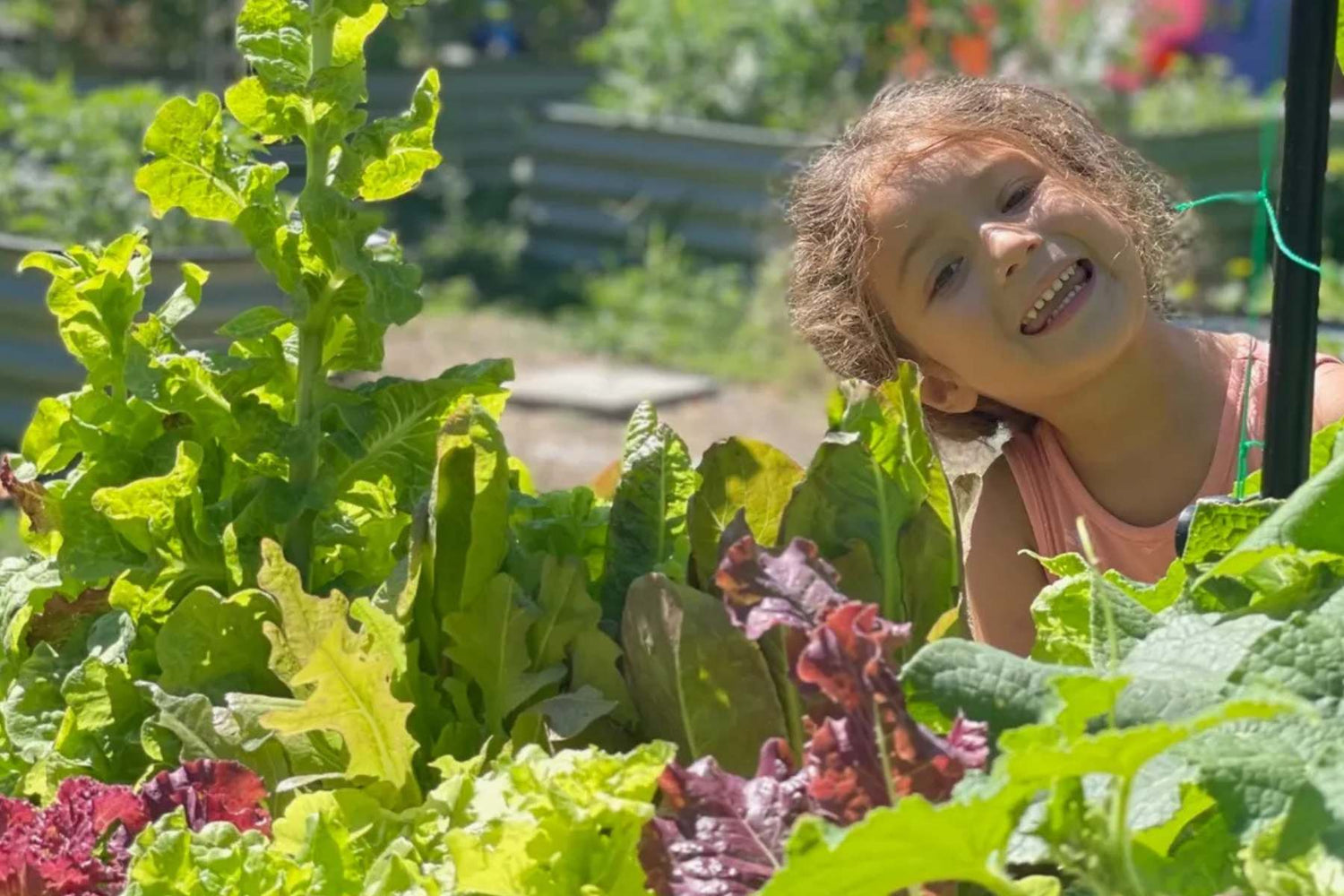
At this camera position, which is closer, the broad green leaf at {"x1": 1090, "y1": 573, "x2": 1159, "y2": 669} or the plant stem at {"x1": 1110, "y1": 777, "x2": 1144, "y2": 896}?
the plant stem at {"x1": 1110, "y1": 777, "x2": 1144, "y2": 896}

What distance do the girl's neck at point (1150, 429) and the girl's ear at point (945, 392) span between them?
0.10 metres

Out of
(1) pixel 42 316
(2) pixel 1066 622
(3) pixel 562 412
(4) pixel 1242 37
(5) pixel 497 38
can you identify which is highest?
(4) pixel 1242 37

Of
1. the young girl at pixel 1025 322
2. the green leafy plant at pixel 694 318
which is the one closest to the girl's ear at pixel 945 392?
the young girl at pixel 1025 322

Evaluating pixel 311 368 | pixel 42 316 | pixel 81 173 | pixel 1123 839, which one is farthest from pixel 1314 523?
pixel 81 173

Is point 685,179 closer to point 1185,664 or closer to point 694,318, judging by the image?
point 694,318

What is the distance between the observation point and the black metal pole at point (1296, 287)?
136cm

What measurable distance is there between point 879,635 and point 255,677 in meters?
0.58

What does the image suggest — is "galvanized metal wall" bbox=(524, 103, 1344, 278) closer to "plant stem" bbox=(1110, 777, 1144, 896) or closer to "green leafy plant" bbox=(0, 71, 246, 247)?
"green leafy plant" bbox=(0, 71, 246, 247)

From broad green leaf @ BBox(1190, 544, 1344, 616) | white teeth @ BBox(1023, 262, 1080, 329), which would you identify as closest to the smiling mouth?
white teeth @ BBox(1023, 262, 1080, 329)

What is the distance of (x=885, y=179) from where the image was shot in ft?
7.16

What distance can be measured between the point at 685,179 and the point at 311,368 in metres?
8.52

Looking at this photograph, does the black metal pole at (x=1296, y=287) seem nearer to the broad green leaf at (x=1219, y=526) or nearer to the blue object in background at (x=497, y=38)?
the broad green leaf at (x=1219, y=526)

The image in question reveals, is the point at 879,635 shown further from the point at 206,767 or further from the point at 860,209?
the point at 860,209

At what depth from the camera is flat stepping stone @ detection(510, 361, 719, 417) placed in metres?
7.92
